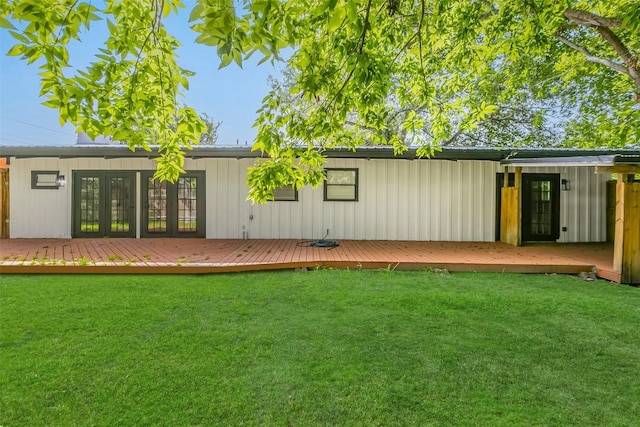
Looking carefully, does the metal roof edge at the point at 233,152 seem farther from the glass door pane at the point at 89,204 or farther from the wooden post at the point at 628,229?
the wooden post at the point at 628,229

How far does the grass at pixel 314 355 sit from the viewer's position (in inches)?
80.3

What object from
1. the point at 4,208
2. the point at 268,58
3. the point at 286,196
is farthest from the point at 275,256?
the point at 4,208

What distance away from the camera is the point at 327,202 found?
342 inches

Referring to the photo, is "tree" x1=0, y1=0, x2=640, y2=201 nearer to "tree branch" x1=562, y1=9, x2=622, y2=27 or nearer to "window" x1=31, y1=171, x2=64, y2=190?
"tree branch" x1=562, y1=9, x2=622, y2=27

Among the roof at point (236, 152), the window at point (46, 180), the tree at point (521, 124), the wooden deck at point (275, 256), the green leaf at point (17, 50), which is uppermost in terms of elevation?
the tree at point (521, 124)

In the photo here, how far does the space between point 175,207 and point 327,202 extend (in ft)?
12.4

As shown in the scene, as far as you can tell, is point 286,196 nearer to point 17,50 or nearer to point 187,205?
point 187,205

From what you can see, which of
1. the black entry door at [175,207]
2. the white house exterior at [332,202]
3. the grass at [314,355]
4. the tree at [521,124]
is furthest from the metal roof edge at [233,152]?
the tree at [521,124]

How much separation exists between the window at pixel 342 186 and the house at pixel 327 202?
2cm

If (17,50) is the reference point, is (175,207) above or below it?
below

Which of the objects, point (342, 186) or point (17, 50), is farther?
point (342, 186)

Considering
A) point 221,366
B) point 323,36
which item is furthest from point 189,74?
point 221,366

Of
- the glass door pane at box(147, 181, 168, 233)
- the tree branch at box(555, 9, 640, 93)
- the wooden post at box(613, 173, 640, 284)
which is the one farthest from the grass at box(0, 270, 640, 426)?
the tree branch at box(555, 9, 640, 93)

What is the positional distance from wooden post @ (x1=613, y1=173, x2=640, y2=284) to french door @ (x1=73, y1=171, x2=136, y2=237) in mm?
9669
